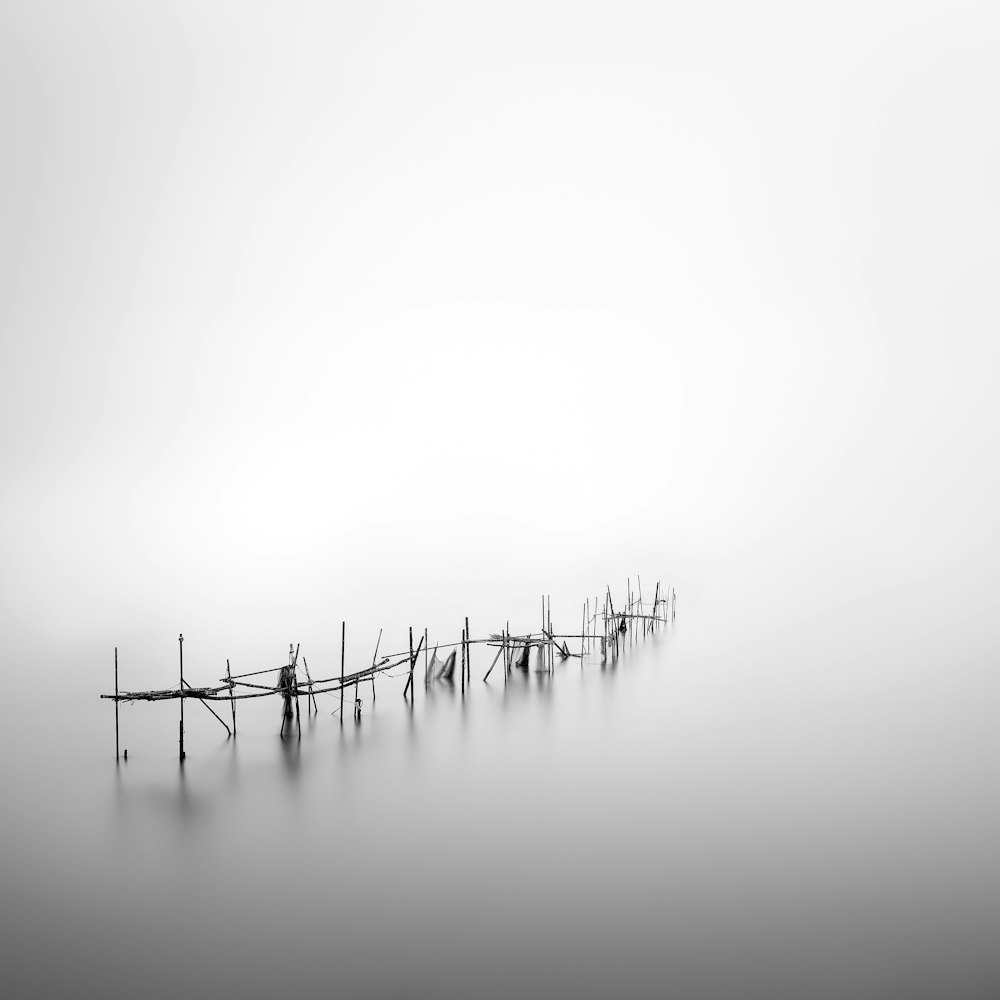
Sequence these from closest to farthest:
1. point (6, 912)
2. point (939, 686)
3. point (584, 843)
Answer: point (6, 912), point (584, 843), point (939, 686)

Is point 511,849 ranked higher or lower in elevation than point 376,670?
lower

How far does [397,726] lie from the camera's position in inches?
1030

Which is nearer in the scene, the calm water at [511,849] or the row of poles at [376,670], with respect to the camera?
the calm water at [511,849]

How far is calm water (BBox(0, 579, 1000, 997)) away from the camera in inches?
485

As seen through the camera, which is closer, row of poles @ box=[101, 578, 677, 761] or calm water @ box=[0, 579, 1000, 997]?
calm water @ box=[0, 579, 1000, 997]

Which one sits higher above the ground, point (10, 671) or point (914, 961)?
point (914, 961)

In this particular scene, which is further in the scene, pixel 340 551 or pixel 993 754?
pixel 340 551

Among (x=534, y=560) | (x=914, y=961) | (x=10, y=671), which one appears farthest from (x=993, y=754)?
(x=534, y=560)

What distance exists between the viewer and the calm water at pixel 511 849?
12328 millimetres

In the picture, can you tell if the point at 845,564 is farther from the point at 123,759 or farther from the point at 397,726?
the point at 123,759

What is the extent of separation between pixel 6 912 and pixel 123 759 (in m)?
9.16

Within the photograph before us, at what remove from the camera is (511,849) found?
658 inches

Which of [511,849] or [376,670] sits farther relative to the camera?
[376,670]

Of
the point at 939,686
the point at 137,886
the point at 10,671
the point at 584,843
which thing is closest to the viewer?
the point at 137,886
